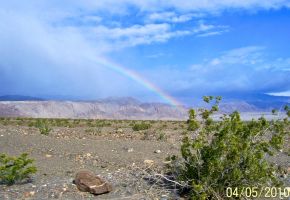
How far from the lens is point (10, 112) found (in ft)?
385

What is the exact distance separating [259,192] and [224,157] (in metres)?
1.12

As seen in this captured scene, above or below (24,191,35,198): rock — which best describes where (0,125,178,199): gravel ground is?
above

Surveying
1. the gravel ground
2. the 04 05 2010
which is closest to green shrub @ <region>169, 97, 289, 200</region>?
the 04 05 2010

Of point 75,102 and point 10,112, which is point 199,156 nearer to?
point 10,112

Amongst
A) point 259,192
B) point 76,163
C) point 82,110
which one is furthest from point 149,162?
point 82,110

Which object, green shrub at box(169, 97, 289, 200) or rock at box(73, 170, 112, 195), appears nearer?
green shrub at box(169, 97, 289, 200)

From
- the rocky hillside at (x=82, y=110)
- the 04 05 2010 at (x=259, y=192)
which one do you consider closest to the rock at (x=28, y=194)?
the 04 05 2010 at (x=259, y=192)

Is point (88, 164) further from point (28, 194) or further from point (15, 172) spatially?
point (28, 194)

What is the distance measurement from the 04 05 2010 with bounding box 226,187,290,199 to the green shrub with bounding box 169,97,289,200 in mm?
83

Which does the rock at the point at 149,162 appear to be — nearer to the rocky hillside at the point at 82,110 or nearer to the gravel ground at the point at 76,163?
the gravel ground at the point at 76,163

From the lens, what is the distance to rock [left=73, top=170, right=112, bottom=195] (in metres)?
9.87

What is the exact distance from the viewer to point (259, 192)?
9789 mm

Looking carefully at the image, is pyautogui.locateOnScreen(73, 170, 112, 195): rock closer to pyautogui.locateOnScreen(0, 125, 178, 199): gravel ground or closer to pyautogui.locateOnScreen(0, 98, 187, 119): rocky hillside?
pyautogui.locateOnScreen(0, 125, 178, 199): gravel ground

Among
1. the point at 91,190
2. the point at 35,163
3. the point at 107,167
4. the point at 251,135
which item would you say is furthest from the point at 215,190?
the point at 35,163
